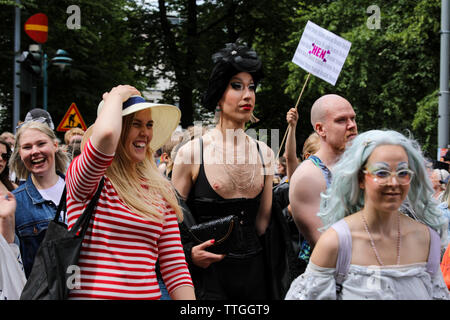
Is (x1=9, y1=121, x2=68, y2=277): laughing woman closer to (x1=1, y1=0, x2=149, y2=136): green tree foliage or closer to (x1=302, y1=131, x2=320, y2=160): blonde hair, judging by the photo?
(x1=302, y1=131, x2=320, y2=160): blonde hair

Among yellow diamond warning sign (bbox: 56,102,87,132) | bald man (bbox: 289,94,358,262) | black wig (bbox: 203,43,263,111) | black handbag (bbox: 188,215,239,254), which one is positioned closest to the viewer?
black handbag (bbox: 188,215,239,254)

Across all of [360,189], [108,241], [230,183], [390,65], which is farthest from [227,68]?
[390,65]

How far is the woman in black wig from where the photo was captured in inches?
150

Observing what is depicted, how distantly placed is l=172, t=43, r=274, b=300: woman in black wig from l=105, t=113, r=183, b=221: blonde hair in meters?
0.71

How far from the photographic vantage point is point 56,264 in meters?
2.54

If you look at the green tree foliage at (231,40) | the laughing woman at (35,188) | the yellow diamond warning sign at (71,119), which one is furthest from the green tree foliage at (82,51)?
the laughing woman at (35,188)

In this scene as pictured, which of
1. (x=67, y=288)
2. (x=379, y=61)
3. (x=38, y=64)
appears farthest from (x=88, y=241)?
(x=379, y=61)

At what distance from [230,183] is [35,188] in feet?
4.68

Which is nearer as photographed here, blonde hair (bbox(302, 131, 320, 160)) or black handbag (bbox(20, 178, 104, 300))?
black handbag (bbox(20, 178, 104, 300))

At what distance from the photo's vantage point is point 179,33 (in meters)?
22.0

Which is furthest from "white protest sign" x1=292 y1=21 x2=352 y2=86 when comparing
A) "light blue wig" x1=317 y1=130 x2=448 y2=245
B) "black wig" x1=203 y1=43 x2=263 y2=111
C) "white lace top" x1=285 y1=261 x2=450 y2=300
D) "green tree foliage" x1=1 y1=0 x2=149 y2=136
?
"green tree foliage" x1=1 y1=0 x2=149 y2=136

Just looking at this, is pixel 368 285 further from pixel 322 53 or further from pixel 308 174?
pixel 322 53

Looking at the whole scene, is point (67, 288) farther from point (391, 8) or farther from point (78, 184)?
point (391, 8)

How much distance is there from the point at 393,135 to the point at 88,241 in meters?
1.40
